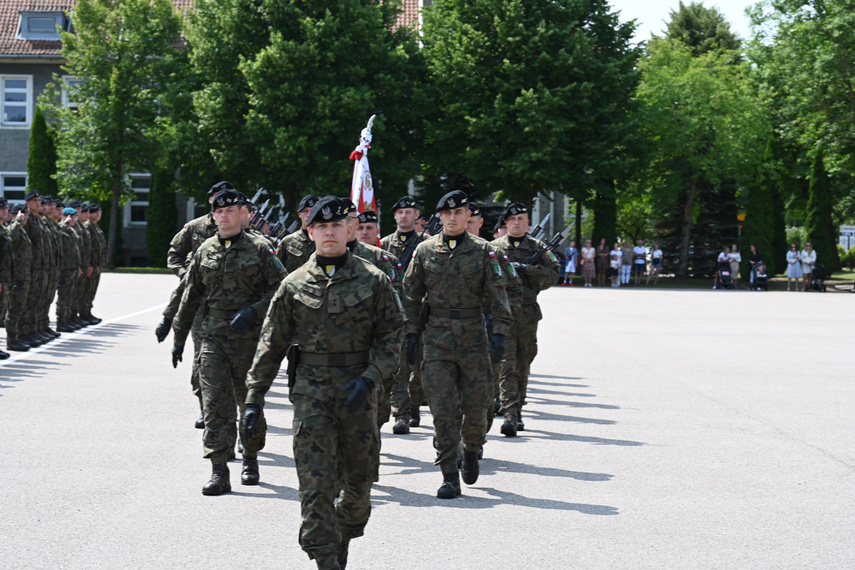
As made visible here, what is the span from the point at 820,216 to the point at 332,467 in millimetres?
46161

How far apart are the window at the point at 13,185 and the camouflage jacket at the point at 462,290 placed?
48.1 m

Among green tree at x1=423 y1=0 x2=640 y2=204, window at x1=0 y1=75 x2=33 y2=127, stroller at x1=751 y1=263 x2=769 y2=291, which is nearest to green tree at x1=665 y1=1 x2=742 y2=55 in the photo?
green tree at x1=423 y1=0 x2=640 y2=204

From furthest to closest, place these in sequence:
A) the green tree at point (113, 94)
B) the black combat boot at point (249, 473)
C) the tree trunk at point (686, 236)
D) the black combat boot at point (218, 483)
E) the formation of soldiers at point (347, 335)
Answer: the tree trunk at point (686, 236) < the green tree at point (113, 94) < the black combat boot at point (249, 473) < the black combat boot at point (218, 483) < the formation of soldiers at point (347, 335)

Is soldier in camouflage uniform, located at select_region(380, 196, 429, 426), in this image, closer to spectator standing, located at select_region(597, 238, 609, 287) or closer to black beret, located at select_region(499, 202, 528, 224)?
black beret, located at select_region(499, 202, 528, 224)

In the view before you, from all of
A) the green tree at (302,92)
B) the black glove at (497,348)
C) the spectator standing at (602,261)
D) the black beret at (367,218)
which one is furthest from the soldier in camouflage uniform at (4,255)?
the spectator standing at (602,261)

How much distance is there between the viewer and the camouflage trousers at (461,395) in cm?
758

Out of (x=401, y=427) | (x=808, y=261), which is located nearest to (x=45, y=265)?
(x=401, y=427)

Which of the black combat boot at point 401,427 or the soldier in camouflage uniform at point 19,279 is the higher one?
the soldier in camouflage uniform at point 19,279

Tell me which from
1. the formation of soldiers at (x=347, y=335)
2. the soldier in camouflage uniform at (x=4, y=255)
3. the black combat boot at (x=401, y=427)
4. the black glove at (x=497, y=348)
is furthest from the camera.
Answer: the soldier in camouflage uniform at (x=4, y=255)

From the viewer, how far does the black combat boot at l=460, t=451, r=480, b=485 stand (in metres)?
7.61

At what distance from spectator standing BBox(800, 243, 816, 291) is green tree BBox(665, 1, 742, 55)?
3482cm

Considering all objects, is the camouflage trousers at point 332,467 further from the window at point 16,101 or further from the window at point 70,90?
the window at point 16,101

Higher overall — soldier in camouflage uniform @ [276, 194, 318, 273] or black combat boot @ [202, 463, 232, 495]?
soldier in camouflage uniform @ [276, 194, 318, 273]

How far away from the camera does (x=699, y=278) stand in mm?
52094
